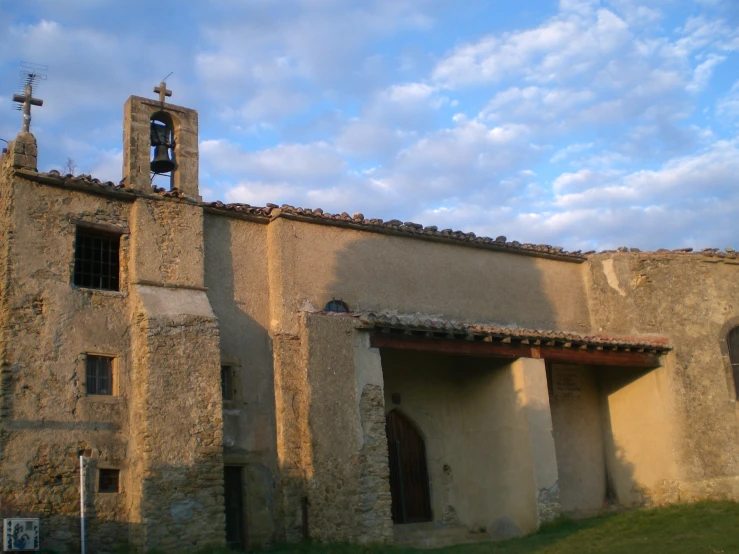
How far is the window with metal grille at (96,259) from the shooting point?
1554cm

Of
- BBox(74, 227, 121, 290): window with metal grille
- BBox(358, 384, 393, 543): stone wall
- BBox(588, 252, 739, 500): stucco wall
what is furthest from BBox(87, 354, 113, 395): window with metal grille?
BBox(588, 252, 739, 500): stucco wall

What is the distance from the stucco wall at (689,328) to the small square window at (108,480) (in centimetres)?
1234

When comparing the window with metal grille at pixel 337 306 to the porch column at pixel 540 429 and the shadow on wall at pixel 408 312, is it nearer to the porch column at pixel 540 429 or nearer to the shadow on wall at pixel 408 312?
the shadow on wall at pixel 408 312

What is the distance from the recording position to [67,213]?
50.5ft

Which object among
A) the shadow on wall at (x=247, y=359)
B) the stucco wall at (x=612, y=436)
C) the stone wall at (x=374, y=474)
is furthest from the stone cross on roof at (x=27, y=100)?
the stucco wall at (x=612, y=436)

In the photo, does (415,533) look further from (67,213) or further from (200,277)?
(67,213)

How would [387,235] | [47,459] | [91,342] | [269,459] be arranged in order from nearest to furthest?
[47,459] → [91,342] → [269,459] → [387,235]

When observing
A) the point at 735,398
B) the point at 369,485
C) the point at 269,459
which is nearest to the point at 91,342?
the point at 269,459

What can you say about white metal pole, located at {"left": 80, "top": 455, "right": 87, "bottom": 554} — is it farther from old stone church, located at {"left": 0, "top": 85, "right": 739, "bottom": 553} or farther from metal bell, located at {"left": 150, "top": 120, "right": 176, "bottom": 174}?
metal bell, located at {"left": 150, "top": 120, "right": 176, "bottom": 174}

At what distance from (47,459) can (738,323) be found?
1611 centimetres

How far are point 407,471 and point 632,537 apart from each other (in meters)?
4.93

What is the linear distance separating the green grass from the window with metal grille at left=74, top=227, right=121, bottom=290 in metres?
5.91

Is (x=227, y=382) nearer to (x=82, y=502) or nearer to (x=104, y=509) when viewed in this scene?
(x=104, y=509)

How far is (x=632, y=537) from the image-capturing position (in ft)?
52.1
